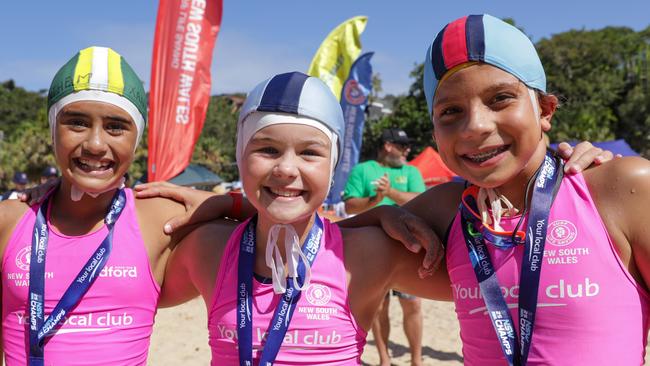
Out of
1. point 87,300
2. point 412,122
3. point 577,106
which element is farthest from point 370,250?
point 577,106

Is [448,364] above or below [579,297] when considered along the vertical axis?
below

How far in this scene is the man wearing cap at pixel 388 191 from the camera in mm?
5352

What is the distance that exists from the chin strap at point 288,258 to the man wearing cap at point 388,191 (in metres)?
3.57

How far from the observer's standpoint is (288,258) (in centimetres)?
195

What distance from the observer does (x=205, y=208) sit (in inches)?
91.1

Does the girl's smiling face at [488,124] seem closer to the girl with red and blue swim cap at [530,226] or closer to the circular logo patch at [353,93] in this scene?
the girl with red and blue swim cap at [530,226]

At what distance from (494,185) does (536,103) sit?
1.08 feet

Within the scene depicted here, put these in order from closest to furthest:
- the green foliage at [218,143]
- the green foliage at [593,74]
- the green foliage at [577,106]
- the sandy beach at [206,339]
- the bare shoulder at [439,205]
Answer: the bare shoulder at [439,205] → the sandy beach at [206,339] → the green foliage at [577,106] → the green foliage at [593,74] → the green foliage at [218,143]

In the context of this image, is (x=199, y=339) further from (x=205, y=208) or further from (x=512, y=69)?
(x=512, y=69)

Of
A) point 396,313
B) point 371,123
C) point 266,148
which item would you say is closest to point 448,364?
point 396,313

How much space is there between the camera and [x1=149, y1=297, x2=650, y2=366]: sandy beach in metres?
5.90

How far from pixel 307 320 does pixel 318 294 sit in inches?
4.1

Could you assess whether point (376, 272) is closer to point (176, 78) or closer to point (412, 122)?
point (176, 78)

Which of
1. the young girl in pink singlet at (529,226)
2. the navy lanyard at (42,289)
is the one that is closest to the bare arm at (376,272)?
the young girl in pink singlet at (529,226)
